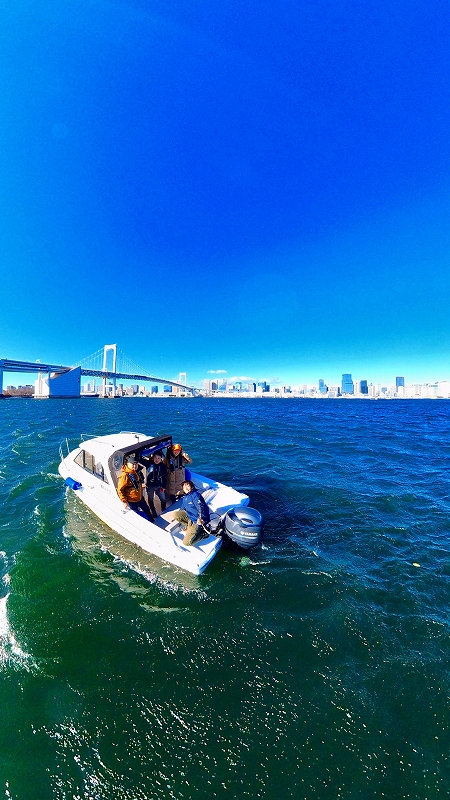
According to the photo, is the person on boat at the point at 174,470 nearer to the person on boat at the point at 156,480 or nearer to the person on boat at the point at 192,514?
the person on boat at the point at 156,480

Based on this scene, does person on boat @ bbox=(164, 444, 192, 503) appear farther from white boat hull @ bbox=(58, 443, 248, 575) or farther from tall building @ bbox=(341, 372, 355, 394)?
tall building @ bbox=(341, 372, 355, 394)

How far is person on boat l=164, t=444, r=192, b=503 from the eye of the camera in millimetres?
7445

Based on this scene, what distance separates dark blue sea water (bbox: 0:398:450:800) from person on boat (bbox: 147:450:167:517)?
117 centimetres

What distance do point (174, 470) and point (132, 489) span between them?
Result: 5.05 ft

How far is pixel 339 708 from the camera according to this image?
3229mm

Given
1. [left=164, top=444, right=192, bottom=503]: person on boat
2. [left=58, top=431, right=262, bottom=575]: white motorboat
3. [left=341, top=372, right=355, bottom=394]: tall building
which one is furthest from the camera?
[left=341, top=372, right=355, bottom=394]: tall building

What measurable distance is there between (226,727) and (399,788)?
5.66ft

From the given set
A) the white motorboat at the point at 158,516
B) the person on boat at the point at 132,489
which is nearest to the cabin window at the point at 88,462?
the white motorboat at the point at 158,516

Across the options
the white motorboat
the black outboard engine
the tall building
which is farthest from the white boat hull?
the tall building

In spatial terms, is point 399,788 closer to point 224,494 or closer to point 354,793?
point 354,793

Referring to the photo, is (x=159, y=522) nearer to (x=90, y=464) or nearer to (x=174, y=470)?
(x=174, y=470)

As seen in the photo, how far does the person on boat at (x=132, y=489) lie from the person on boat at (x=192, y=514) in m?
0.83

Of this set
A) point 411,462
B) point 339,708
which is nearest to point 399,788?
point 339,708

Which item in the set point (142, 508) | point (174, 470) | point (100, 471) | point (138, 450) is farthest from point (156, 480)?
point (100, 471)
